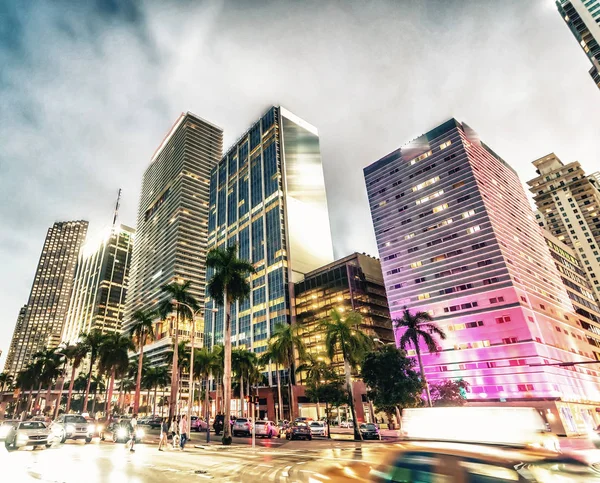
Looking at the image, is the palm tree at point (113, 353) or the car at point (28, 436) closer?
the car at point (28, 436)

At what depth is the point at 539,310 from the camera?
7881 cm

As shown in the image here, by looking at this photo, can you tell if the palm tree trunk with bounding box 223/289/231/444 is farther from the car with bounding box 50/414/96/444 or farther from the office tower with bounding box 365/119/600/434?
the office tower with bounding box 365/119/600/434

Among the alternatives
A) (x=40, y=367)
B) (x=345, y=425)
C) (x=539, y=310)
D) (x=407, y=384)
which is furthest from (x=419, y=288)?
(x=40, y=367)

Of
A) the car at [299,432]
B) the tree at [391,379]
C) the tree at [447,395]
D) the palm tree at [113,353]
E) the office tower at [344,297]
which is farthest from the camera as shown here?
the office tower at [344,297]

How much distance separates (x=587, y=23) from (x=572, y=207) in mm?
77862

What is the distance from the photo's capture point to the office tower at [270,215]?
110 metres

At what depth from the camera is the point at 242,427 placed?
1586 inches

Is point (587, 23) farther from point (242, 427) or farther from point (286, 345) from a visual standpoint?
point (242, 427)

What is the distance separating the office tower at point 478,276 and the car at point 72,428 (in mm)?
69063

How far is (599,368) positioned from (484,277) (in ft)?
153

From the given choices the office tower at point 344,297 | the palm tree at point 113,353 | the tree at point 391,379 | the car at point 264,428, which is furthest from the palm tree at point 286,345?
the office tower at point 344,297

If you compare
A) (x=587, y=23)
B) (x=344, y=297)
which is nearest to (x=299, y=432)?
(x=344, y=297)

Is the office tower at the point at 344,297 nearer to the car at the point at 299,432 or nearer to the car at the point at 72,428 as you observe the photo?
the car at the point at 299,432

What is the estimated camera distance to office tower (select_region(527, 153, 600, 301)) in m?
146
